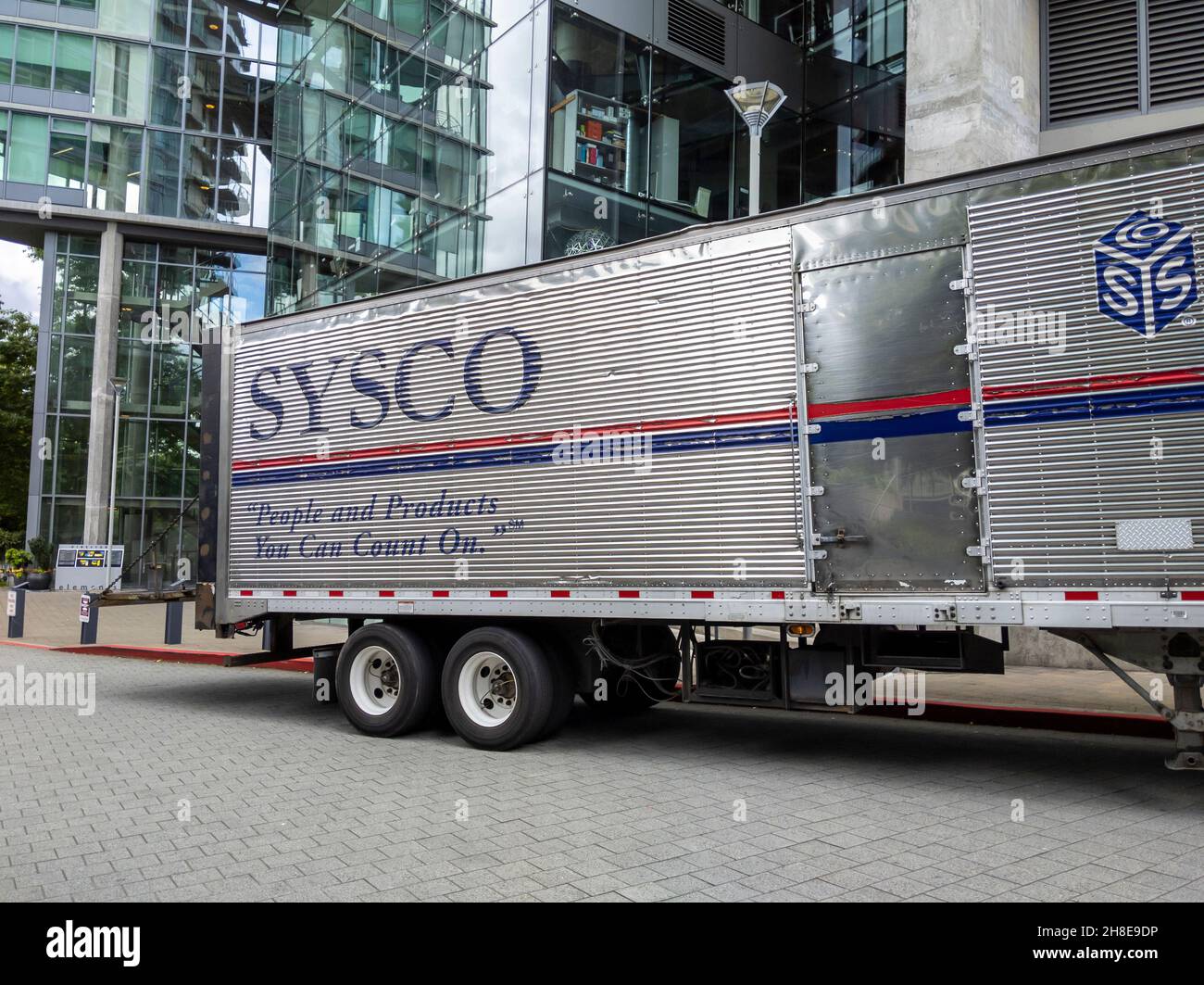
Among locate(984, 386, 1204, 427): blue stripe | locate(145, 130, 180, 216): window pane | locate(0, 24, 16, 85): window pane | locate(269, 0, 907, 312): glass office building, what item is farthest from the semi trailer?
locate(0, 24, 16, 85): window pane

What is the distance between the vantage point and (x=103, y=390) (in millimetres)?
36094

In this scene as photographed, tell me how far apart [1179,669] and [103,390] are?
124 ft

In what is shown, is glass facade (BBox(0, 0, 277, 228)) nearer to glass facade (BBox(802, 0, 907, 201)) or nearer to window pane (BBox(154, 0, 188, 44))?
window pane (BBox(154, 0, 188, 44))

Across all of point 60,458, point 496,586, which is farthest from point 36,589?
point 496,586

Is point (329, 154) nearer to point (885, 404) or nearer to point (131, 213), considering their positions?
point (131, 213)

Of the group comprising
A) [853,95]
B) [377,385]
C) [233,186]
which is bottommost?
[377,385]

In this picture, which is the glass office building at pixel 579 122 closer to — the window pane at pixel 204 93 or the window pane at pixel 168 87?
the window pane at pixel 204 93

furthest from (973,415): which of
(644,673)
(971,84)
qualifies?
(971,84)

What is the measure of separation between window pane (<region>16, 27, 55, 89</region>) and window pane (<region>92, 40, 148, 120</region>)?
1810 mm

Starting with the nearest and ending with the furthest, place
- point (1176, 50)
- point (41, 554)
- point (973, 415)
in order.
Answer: point (973, 415) < point (1176, 50) < point (41, 554)

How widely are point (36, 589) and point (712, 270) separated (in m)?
33.5

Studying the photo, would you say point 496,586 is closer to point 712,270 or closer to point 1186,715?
point 712,270

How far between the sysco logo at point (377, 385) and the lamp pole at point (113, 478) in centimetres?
2269

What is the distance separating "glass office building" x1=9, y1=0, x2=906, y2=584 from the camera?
16125mm
